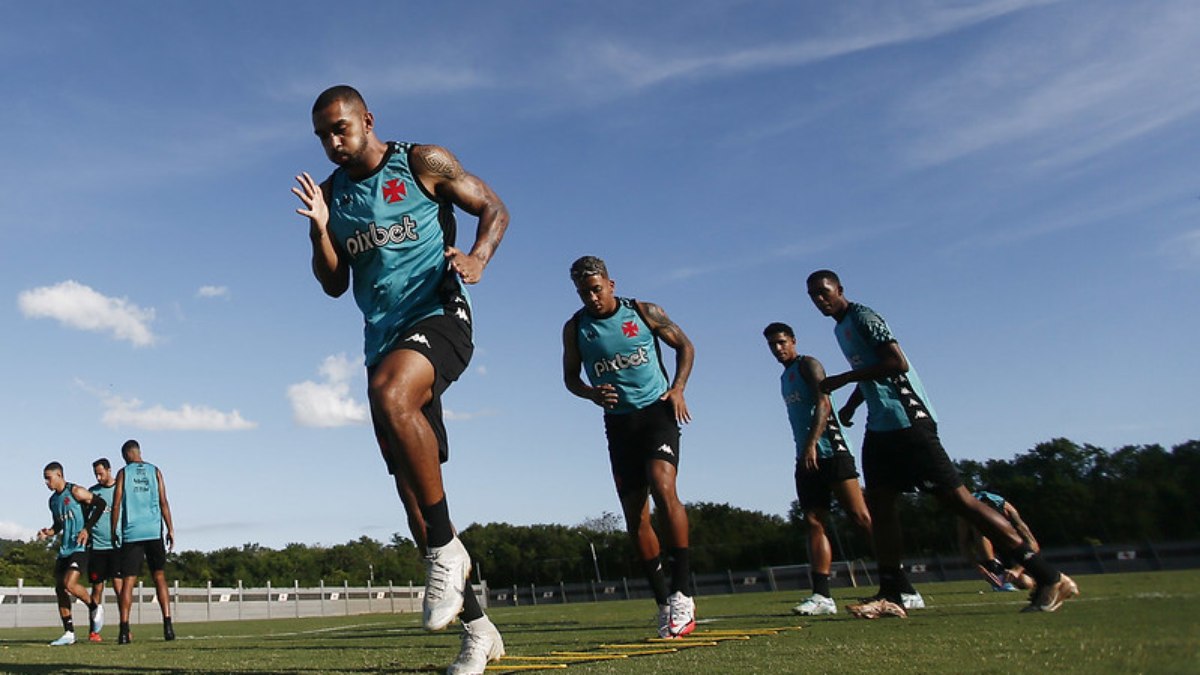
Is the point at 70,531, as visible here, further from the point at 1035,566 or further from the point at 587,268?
the point at 1035,566

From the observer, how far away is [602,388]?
6504mm

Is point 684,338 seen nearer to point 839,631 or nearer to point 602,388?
point 602,388

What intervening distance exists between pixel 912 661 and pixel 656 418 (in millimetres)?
3344

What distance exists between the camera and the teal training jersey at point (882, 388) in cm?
616

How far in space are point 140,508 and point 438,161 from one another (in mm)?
7799

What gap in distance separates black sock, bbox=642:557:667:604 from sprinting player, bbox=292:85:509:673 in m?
2.28

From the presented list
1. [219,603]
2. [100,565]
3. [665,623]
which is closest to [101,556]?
[100,565]

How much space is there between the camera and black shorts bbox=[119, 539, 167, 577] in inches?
397

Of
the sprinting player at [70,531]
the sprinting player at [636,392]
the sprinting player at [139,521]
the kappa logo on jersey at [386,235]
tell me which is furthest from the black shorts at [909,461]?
the sprinting player at [70,531]

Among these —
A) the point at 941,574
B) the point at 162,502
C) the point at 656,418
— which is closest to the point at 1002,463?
the point at 656,418

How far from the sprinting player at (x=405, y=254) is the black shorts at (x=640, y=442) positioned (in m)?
2.45

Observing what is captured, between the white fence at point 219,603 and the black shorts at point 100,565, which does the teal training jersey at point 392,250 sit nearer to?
the black shorts at point 100,565

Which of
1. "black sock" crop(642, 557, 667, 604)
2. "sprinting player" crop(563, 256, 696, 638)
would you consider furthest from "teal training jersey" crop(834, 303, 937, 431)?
"black sock" crop(642, 557, 667, 604)

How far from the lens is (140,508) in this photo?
33.3ft
